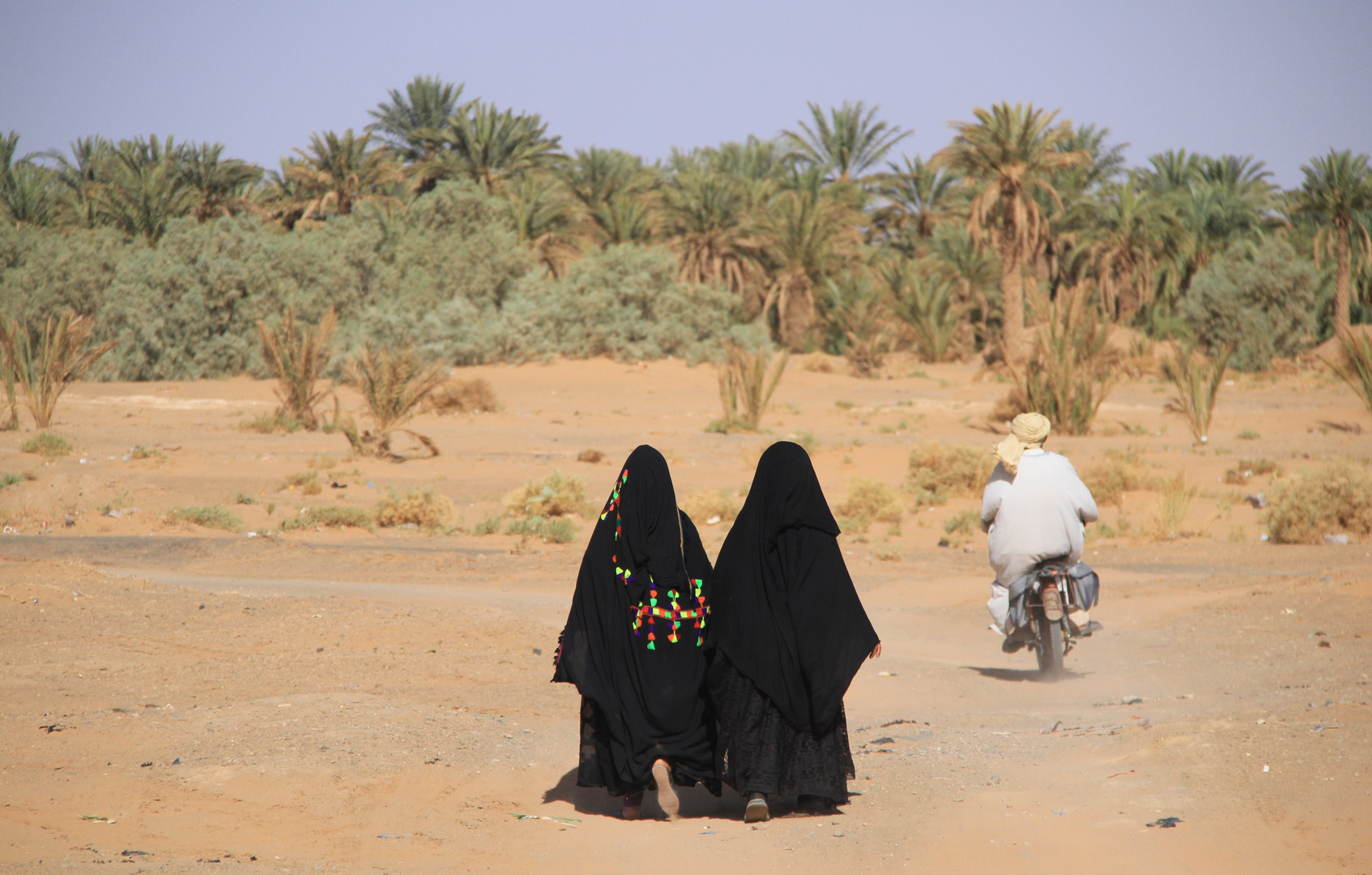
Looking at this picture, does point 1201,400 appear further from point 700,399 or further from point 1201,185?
point 1201,185

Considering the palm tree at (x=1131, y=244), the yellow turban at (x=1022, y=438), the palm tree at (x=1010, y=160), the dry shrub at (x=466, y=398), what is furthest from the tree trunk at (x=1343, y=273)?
the yellow turban at (x=1022, y=438)

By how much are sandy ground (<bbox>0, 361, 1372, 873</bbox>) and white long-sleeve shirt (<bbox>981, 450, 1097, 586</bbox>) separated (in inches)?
31.9

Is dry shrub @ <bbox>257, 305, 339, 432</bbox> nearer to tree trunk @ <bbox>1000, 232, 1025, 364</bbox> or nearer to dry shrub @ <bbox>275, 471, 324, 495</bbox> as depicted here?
dry shrub @ <bbox>275, 471, 324, 495</bbox>

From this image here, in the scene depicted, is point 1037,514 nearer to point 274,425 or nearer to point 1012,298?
point 274,425

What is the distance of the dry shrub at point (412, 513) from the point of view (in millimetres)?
14164

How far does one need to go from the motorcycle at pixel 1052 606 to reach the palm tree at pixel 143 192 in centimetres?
4052

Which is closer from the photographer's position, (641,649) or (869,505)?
(641,649)

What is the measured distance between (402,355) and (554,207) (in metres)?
23.1

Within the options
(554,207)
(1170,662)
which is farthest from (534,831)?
(554,207)

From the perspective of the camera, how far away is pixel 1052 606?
670 centimetres

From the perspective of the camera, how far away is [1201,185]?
47.1 m

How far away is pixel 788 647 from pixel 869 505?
10.7 meters

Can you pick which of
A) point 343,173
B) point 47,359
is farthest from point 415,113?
point 47,359

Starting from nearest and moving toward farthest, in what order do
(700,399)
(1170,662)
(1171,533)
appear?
(1170,662) < (1171,533) < (700,399)
